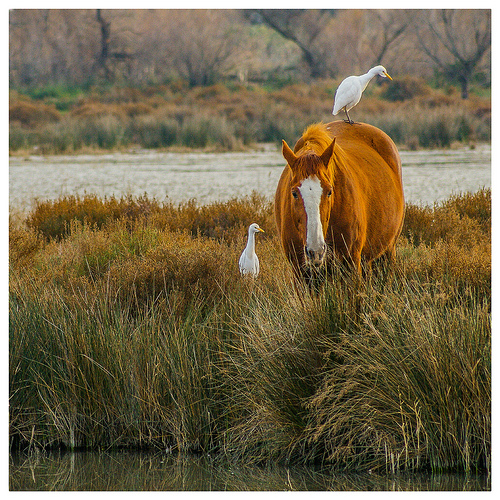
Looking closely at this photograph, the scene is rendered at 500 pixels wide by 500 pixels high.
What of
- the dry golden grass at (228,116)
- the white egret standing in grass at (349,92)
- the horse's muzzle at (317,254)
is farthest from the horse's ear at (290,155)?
the dry golden grass at (228,116)

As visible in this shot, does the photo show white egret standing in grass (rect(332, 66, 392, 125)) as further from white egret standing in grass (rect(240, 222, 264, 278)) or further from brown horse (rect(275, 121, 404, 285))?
white egret standing in grass (rect(240, 222, 264, 278))

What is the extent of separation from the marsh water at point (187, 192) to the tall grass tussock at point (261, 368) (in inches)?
4.1

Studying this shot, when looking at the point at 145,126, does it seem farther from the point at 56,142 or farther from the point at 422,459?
the point at 422,459

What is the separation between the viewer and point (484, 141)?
22.1m

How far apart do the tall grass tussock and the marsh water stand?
4.1 inches

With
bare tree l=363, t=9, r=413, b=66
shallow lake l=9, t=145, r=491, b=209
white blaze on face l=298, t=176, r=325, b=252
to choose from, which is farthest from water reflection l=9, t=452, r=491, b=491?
bare tree l=363, t=9, r=413, b=66

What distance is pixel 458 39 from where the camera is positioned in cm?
2292

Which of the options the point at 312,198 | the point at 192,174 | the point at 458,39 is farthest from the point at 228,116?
the point at 312,198

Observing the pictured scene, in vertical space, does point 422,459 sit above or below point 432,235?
below

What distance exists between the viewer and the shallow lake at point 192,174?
14.0 m

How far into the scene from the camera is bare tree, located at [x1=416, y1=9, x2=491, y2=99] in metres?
21.7

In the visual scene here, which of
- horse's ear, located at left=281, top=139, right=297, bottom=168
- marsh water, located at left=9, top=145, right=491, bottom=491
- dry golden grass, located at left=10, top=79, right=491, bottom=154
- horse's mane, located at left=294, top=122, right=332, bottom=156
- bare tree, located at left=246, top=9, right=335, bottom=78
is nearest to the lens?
marsh water, located at left=9, top=145, right=491, bottom=491
